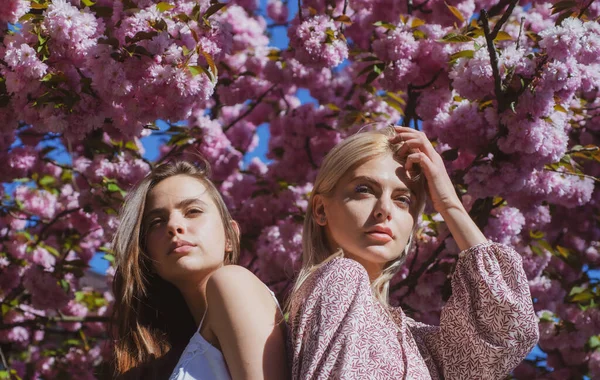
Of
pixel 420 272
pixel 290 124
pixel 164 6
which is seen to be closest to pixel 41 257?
pixel 290 124

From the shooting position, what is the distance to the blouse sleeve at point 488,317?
237cm

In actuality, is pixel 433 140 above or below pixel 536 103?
above

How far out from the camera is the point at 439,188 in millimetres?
2582

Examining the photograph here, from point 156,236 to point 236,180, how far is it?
9.82 ft

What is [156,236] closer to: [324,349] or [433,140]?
[324,349]

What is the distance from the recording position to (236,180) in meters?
5.81

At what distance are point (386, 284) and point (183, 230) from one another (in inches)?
26.8

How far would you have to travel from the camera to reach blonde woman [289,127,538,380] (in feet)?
7.22

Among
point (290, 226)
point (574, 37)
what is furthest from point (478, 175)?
point (290, 226)

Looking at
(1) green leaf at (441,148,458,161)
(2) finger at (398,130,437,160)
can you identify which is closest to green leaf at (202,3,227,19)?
(1) green leaf at (441,148,458,161)

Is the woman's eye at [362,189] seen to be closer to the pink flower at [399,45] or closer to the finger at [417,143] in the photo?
Result: the finger at [417,143]

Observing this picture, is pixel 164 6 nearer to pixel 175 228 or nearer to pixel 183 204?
pixel 183 204

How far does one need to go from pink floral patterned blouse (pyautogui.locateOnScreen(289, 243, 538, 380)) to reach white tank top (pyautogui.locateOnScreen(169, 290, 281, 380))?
0.21 meters

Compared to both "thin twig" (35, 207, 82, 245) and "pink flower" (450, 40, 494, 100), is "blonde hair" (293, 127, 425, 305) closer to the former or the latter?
"pink flower" (450, 40, 494, 100)
